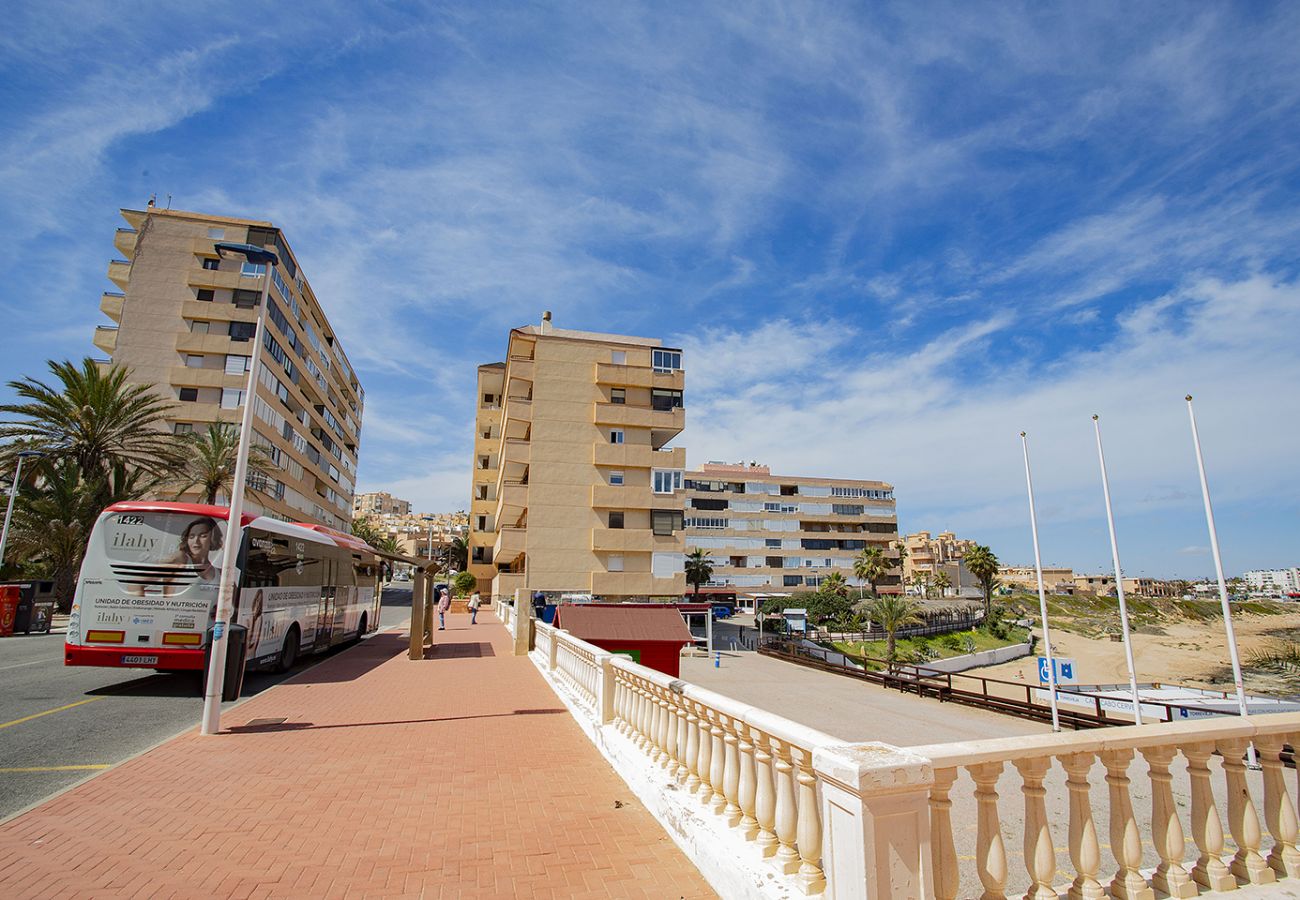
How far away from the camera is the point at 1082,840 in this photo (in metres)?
3.13

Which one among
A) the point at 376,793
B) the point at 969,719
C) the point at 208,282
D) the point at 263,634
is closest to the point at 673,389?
the point at 969,719

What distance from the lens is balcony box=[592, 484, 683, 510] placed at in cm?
4116

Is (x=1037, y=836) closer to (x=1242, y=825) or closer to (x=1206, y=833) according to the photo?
(x=1206, y=833)

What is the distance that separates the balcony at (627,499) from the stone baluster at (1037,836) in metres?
38.3

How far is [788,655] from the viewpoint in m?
40.0

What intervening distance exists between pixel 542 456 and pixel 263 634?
28.2m

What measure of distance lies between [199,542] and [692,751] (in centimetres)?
1029

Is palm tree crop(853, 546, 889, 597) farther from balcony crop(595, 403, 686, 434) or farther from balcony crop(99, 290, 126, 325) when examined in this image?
balcony crop(99, 290, 126, 325)

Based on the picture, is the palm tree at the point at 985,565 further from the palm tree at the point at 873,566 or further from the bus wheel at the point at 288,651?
the bus wheel at the point at 288,651

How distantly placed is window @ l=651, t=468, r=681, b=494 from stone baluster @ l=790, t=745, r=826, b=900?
127 feet

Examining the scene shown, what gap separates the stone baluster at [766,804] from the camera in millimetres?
3675

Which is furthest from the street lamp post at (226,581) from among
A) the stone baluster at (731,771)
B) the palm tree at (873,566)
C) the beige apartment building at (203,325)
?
the palm tree at (873,566)

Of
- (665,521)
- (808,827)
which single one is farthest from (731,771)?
(665,521)

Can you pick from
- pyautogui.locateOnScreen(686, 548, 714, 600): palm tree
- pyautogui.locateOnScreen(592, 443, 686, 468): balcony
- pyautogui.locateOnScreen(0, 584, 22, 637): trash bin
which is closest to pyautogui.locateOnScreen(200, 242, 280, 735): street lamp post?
pyautogui.locateOnScreen(0, 584, 22, 637): trash bin
